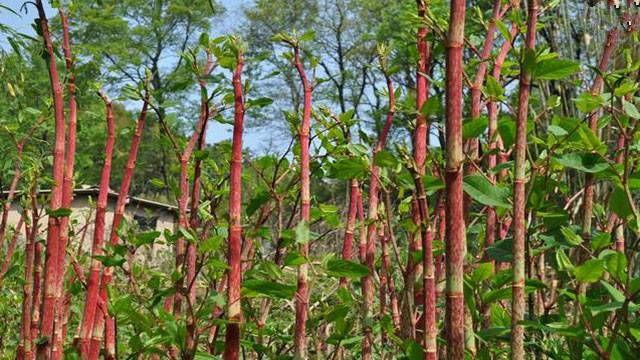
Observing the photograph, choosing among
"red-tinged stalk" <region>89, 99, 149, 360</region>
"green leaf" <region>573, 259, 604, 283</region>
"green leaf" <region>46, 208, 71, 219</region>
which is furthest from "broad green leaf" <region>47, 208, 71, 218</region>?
"green leaf" <region>573, 259, 604, 283</region>

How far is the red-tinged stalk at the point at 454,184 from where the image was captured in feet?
2.84

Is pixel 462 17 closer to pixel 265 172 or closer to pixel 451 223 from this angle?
pixel 451 223

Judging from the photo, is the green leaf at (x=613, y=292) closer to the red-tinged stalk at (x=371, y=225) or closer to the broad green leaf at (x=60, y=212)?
the red-tinged stalk at (x=371, y=225)

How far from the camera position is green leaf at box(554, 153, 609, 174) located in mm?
1179

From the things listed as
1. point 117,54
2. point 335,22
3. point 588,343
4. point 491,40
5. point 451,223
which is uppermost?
point 335,22

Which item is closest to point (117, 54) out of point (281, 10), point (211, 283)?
point (281, 10)

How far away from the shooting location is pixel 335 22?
35.3 metres

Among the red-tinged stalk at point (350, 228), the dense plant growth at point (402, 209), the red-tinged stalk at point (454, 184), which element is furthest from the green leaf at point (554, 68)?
the red-tinged stalk at point (350, 228)

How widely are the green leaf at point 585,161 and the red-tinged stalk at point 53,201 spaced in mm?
922

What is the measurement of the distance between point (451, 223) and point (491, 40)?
2.18 feet

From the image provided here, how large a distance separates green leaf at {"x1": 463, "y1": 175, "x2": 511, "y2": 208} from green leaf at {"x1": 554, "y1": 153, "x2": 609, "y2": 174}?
0.43 ft

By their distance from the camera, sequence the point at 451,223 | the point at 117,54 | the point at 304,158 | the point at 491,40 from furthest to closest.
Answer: the point at 117,54 → the point at 491,40 → the point at 304,158 → the point at 451,223

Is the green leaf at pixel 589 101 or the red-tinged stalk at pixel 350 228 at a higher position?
the green leaf at pixel 589 101

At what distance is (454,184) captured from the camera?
0.88 m
